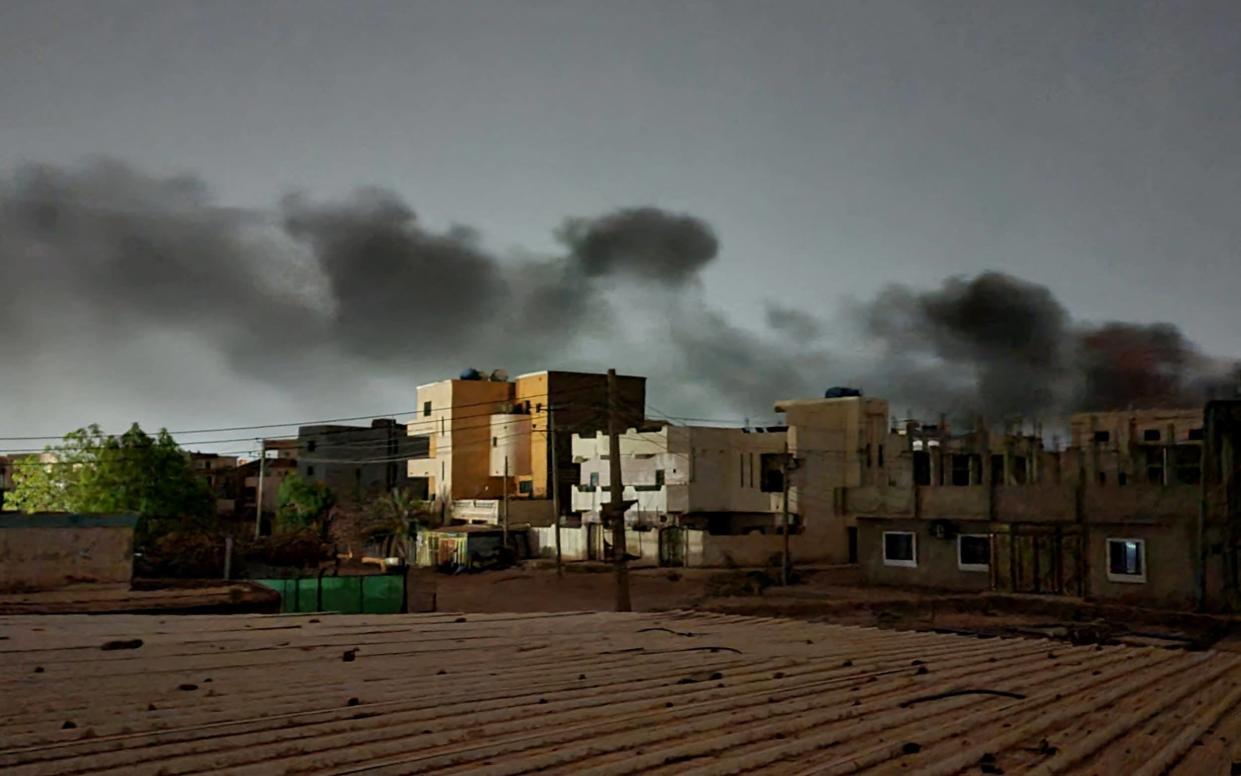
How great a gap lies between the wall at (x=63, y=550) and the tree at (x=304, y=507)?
40.1 meters

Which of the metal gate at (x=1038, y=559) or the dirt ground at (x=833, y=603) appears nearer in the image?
the dirt ground at (x=833, y=603)

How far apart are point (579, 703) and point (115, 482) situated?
47623 millimetres

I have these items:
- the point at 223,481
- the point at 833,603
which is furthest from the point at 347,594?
the point at 223,481

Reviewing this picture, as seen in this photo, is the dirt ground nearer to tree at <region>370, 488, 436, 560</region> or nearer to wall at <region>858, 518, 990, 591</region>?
wall at <region>858, 518, 990, 591</region>

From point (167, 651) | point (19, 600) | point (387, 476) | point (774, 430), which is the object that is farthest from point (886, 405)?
point (167, 651)

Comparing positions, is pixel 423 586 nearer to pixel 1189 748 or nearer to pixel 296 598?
pixel 296 598

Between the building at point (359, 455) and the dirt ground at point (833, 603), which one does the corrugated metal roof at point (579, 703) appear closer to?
the dirt ground at point (833, 603)

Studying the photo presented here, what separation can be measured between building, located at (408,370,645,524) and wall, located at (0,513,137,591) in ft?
132

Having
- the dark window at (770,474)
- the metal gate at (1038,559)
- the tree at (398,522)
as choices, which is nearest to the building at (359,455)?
the tree at (398,522)

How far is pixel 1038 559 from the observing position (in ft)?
117

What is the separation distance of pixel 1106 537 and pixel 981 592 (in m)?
4.72

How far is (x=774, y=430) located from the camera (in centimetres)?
6169

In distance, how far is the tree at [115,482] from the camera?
47.3m

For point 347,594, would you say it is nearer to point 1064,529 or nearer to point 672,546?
point 1064,529
